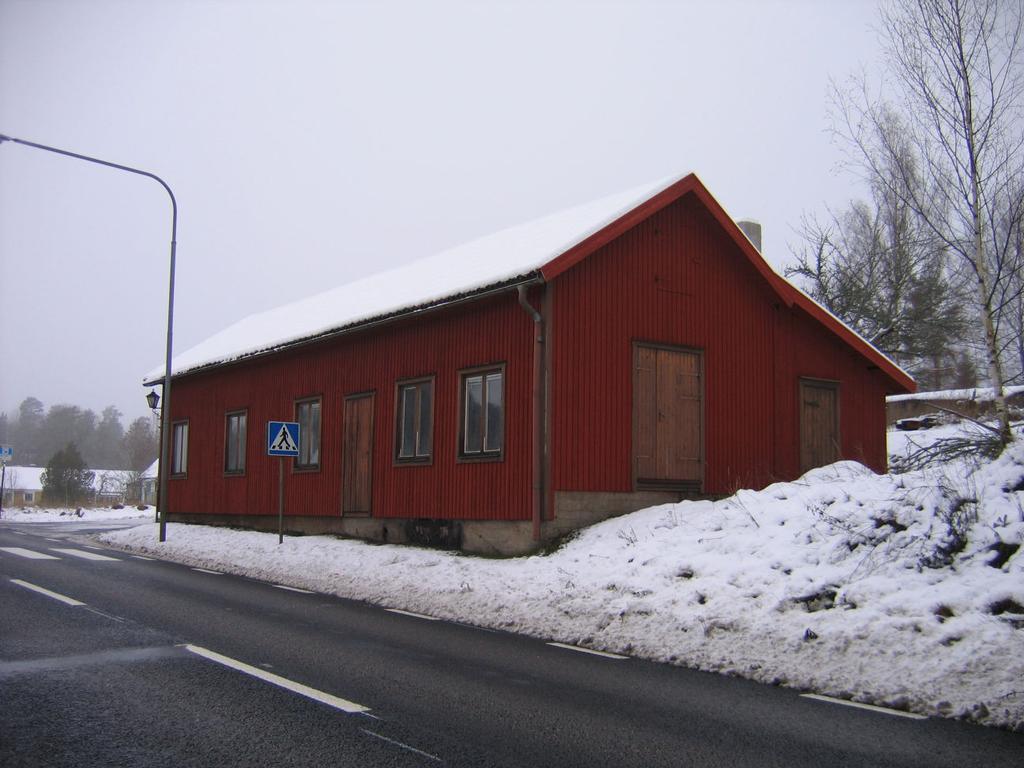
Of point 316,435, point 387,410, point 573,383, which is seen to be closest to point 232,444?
point 316,435

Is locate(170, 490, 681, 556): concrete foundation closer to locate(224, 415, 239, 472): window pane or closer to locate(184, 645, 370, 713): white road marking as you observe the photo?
locate(184, 645, 370, 713): white road marking

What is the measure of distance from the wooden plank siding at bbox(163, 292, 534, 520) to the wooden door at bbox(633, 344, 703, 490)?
7.13ft

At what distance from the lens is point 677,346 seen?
1609 centimetres

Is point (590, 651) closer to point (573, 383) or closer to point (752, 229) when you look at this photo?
point (573, 383)

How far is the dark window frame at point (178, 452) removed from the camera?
2758cm

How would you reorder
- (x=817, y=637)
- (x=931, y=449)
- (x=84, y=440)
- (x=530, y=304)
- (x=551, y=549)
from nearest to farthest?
(x=817, y=637)
(x=931, y=449)
(x=551, y=549)
(x=530, y=304)
(x=84, y=440)

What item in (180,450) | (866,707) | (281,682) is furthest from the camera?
(180,450)

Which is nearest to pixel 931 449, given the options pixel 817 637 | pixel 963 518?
pixel 963 518

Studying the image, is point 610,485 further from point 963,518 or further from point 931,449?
point 963,518

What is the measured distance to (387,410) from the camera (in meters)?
18.2

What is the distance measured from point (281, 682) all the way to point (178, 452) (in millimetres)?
23653

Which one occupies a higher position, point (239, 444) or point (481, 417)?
point (481, 417)

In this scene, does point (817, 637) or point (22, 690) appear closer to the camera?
point (22, 690)

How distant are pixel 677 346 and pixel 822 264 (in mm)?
23962
